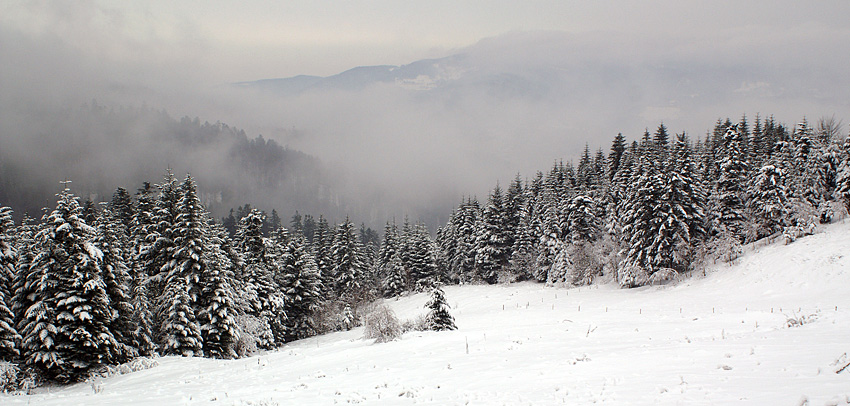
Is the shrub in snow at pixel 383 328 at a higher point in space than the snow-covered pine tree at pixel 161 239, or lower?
lower

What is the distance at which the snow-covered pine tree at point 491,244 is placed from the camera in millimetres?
62219

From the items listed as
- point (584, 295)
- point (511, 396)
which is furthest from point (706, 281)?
point (511, 396)

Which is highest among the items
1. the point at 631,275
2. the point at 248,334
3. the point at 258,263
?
the point at 258,263

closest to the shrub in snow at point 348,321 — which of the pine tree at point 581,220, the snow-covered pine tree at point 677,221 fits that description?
the pine tree at point 581,220

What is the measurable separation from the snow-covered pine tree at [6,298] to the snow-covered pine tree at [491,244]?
50.6 m

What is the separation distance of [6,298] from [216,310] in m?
10.2

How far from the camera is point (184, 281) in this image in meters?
27.4

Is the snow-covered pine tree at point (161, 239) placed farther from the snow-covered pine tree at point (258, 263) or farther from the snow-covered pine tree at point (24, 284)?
the snow-covered pine tree at point (258, 263)

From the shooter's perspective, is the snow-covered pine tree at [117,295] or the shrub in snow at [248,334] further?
the shrub in snow at [248,334]

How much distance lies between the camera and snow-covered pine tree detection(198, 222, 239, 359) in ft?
90.6

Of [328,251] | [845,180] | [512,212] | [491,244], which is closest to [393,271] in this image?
[328,251]

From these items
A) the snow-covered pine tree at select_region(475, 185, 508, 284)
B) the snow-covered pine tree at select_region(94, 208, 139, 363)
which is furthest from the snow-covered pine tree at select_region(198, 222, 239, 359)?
the snow-covered pine tree at select_region(475, 185, 508, 284)

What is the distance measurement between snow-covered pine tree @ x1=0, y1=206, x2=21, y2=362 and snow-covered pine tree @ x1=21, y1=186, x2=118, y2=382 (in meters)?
0.49

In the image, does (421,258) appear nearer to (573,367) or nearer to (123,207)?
(123,207)
